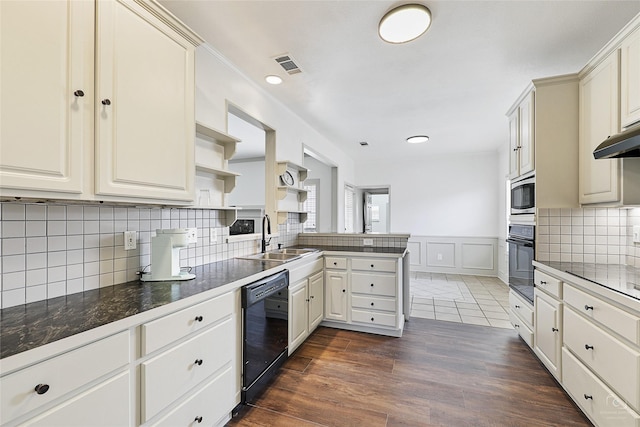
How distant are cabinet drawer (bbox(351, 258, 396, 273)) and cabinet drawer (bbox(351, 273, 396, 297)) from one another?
0.06 meters

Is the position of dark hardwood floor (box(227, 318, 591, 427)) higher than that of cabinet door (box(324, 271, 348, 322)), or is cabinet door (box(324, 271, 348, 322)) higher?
cabinet door (box(324, 271, 348, 322))

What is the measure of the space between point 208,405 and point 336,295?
1.76 meters

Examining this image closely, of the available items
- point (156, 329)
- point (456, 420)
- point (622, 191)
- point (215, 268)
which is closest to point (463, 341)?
point (456, 420)

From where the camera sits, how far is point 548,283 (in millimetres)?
2168

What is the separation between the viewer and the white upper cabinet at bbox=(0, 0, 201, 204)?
3.34 ft

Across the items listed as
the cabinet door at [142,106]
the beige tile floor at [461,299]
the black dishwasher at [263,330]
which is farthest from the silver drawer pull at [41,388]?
the beige tile floor at [461,299]

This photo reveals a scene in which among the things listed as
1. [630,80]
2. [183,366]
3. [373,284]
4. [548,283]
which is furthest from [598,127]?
[183,366]

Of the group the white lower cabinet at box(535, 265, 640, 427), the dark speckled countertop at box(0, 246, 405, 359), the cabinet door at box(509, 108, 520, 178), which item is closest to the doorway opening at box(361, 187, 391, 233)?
the cabinet door at box(509, 108, 520, 178)

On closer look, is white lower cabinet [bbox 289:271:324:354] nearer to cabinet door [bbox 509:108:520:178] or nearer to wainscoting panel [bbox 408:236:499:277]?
cabinet door [bbox 509:108:520:178]

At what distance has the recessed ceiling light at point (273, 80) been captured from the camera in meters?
2.72

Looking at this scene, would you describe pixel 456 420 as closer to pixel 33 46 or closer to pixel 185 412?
pixel 185 412

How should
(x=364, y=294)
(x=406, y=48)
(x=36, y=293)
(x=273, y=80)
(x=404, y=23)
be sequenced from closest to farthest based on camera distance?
(x=36, y=293), (x=404, y=23), (x=406, y=48), (x=273, y=80), (x=364, y=294)

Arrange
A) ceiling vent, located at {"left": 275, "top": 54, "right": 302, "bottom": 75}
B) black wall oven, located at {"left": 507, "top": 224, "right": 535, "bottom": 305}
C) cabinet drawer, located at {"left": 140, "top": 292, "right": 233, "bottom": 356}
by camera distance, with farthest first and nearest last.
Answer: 1. black wall oven, located at {"left": 507, "top": 224, "right": 535, "bottom": 305}
2. ceiling vent, located at {"left": 275, "top": 54, "right": 302, "bottom": 75}
3. cabinet drawer, located at {"left": 140, "top": 292, "right": 233, "bottom": 356}

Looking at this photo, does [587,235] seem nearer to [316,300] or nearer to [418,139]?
[316,300]
